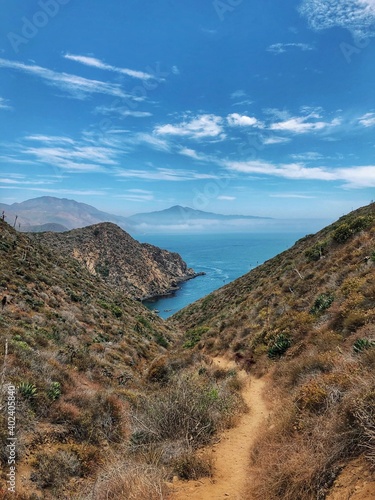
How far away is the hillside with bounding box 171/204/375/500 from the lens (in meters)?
4.01

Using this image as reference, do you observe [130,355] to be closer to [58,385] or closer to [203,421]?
[58,385]

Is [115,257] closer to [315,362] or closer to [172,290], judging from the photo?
[172,290]

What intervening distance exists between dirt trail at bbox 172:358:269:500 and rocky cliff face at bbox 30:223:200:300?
75.6 metres

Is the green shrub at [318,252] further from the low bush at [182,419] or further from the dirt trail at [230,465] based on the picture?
the low bush at [182,419]

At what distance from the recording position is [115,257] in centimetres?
9200

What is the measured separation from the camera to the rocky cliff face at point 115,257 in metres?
83.1

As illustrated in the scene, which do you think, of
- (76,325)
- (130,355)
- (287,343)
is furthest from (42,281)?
(287,343)

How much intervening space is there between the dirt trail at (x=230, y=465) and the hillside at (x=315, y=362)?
1.25 feet

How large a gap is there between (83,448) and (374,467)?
18.3ft

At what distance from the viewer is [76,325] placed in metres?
20.3

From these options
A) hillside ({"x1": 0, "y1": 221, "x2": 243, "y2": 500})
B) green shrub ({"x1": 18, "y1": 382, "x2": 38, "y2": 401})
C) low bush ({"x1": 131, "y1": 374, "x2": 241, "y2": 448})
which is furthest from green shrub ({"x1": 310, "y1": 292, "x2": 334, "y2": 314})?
green shrub ({"x1": 18, "y1": 382, "x2": 38, "y2": 401})

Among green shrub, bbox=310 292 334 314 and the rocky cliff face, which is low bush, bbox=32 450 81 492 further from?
the rocky cliff face

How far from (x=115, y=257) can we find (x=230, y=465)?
3524 inches

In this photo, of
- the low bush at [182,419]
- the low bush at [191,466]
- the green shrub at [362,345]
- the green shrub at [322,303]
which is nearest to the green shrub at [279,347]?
the green shrub at [322,303]
